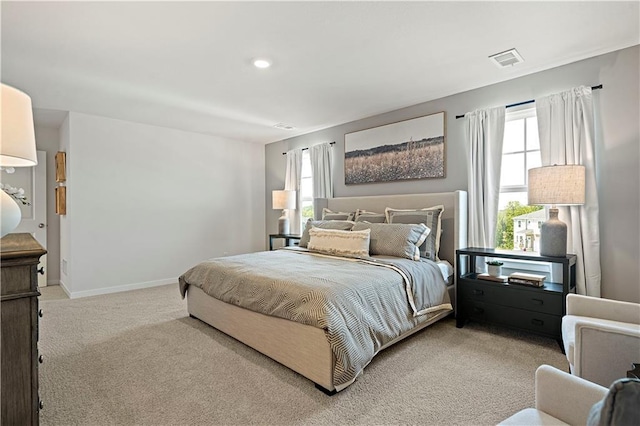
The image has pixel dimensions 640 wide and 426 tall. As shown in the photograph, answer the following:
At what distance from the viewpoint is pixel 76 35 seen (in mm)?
2402

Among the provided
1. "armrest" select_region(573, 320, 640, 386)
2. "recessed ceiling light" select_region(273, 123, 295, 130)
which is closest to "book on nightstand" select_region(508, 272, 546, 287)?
"armrest" select_region(573, 320, 640, 386)

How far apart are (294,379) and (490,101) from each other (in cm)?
328

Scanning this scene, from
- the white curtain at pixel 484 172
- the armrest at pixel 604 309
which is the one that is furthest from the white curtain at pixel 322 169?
the armrest at pixel 604 309

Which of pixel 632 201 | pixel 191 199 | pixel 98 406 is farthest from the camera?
pixel 191 199

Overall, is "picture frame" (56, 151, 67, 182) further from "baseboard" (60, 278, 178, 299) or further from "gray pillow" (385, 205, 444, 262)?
"gray pillow" (385, 205, 444, 262)

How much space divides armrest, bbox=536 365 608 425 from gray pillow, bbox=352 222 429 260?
194cm

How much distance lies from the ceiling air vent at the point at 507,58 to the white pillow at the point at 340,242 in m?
1.94

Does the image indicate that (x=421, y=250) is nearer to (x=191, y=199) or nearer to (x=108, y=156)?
(x=191, y=199)

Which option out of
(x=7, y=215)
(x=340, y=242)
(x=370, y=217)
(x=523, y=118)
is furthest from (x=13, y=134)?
(x=523, y=118)

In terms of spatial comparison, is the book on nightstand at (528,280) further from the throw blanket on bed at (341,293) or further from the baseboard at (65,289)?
the baseboard at (65,289)

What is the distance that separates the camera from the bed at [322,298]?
6.66ft

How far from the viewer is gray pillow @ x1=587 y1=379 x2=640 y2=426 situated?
60cm

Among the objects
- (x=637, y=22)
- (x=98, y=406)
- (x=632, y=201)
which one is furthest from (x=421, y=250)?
(x=98, y=406)

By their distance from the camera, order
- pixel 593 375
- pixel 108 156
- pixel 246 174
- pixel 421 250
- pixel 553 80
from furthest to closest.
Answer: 1. pixel 246 174
2. pixel 108 156
3. pixel 421 250
4. pixel 553 80
5. pixel 593 375
